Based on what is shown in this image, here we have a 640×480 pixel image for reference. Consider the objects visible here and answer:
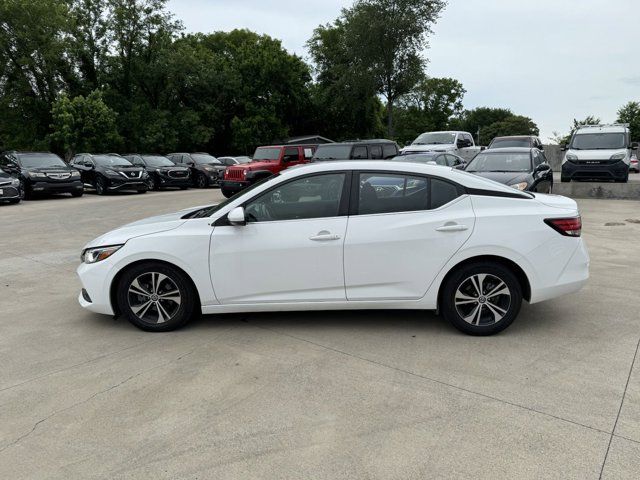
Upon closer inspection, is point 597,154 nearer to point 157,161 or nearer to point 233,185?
point 233,185

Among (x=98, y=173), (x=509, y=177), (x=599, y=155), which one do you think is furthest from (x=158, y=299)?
(x=98, y=173)

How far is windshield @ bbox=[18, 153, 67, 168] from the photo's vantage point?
61.4 ft

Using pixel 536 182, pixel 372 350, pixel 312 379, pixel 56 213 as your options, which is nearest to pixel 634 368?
pixel 372 350

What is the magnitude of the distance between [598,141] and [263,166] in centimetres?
1112

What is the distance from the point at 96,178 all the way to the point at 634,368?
66.4 ft

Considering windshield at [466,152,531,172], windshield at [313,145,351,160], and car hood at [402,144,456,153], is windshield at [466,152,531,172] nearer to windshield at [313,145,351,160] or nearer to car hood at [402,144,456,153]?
windshield at [313,145,351,160]

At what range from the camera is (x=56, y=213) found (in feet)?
46.6

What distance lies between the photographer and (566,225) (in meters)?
4.46

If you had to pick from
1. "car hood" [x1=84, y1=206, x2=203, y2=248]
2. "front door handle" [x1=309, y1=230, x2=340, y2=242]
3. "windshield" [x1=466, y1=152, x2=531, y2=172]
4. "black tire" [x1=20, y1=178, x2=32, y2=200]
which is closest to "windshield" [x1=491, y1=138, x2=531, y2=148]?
"windshield" [x1=466, y1=152, x2=531, y2=172]

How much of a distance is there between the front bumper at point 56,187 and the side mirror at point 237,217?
643 inches

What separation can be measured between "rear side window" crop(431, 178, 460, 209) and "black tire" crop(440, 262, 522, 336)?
1.96 feet

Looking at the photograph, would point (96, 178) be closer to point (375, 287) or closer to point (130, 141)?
point (130, 141)

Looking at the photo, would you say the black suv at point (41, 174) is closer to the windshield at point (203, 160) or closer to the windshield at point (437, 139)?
the windshield at point (203, 160)

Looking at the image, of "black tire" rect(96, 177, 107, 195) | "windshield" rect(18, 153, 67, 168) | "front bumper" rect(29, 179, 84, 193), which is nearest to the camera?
"front bumper" rect(29, 179, 84, 193)
